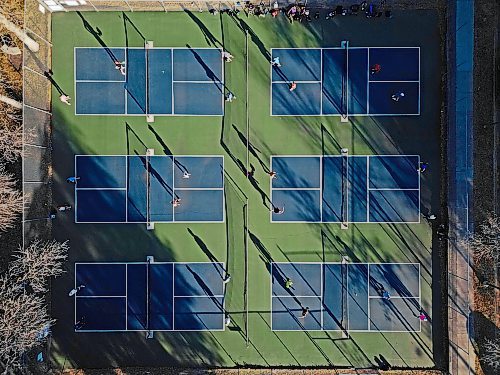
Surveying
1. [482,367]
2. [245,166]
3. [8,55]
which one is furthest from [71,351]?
[482,367]

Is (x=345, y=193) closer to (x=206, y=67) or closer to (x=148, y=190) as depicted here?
→ (x=206, y=67)

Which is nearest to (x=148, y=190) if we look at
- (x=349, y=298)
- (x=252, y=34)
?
(x=252, y=34)

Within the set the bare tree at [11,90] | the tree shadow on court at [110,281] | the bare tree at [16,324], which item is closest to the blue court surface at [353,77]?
the tree shadow on court at [110,281]

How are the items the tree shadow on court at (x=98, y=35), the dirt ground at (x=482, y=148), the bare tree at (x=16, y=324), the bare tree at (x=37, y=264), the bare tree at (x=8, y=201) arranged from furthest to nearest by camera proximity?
the tree shadow on court at (x=98, y=35), the dirt ground at (x=482, y=148), the bare tree at (x=8, y=201), the bare tree at (x=37, y=264), the bare tree at (x=16, y=324)

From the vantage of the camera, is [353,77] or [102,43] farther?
[102,43]

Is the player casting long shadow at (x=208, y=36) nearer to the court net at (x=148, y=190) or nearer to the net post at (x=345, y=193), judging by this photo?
the court net at (x=148, y=190)

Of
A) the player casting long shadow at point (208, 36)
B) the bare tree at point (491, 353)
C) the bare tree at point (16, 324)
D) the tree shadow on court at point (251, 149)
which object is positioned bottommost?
the bare tree at point (491, 353)
